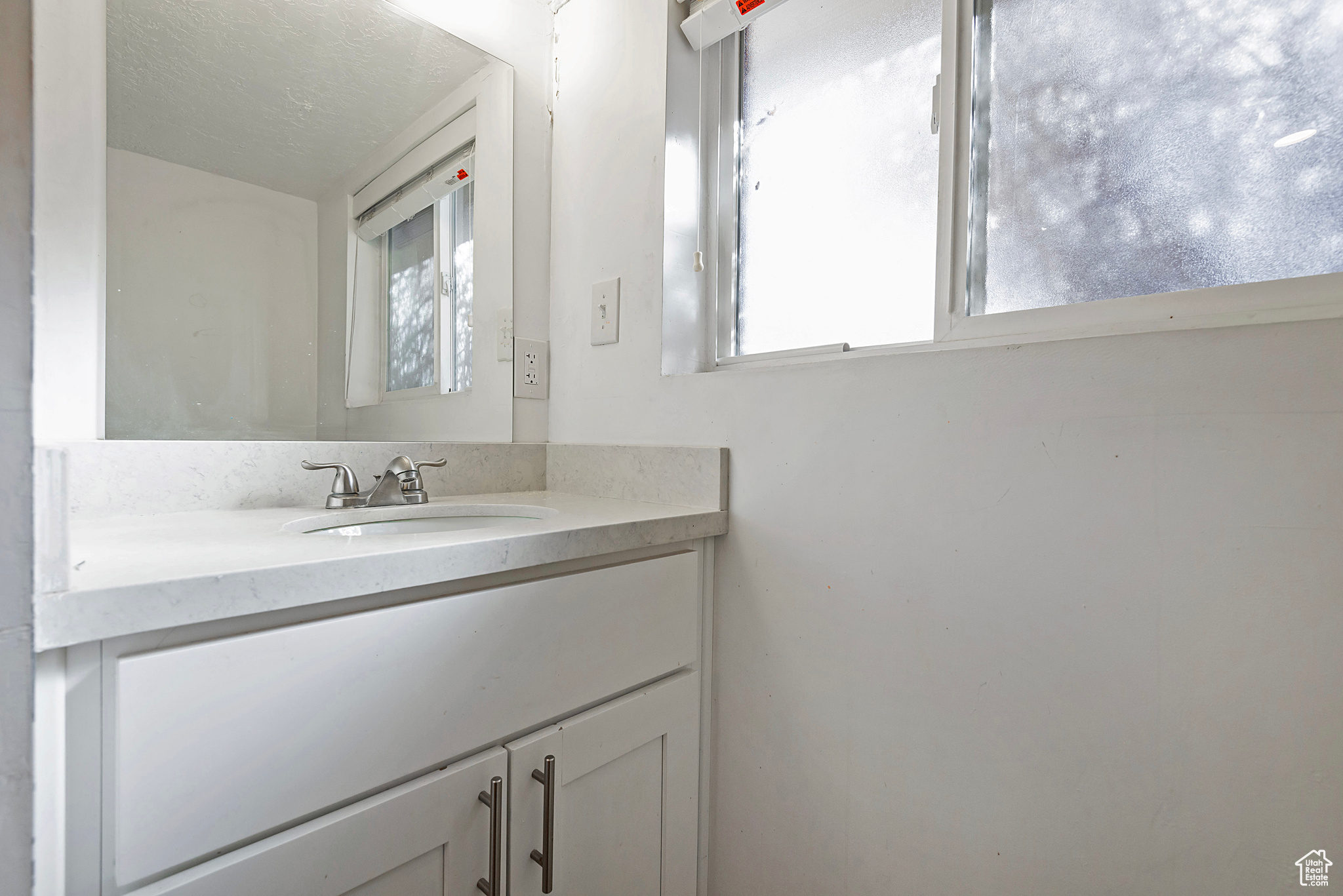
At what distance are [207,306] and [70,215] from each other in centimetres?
19

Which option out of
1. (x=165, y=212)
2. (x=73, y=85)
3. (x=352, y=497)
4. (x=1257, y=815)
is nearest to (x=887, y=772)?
(x=1257, y=815)

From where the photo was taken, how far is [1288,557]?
0.60 metres

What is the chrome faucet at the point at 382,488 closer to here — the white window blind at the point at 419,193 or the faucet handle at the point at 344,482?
the faucet handle at the point at 344,482

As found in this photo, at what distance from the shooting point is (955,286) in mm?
873

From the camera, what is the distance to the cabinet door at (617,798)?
30.1 inches

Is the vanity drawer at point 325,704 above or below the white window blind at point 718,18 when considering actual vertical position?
below

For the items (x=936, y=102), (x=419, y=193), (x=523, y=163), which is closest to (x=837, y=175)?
(x=936, y=102)

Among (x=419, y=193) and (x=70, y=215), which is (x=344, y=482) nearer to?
(x=70, y=215)

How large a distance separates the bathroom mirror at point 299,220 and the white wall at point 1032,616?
57 centimetres

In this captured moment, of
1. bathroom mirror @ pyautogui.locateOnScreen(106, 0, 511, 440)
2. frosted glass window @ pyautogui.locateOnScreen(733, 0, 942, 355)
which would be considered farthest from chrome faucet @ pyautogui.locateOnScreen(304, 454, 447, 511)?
frosted glass window @ pyautogui.locateOnScreen(733, 0, 942, 355)

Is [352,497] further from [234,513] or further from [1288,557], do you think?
[1288,557]

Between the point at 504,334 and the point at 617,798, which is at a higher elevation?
the point at 504,334

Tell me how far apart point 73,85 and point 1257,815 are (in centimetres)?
173

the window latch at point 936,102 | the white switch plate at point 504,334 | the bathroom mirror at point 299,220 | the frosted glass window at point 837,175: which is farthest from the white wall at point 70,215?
the window latch at point 936,102
